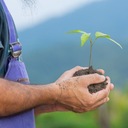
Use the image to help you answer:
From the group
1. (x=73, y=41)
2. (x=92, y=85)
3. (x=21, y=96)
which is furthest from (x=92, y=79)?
(x=73, y=41)

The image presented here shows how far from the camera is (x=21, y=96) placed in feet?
3.66

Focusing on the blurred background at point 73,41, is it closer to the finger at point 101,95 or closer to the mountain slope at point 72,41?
the mountain slope at point 72,41

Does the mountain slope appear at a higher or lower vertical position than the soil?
lower

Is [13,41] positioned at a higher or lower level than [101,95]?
higher

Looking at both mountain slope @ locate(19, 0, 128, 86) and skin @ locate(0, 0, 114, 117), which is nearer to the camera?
skin @ locate(0, 0, 114, 117)

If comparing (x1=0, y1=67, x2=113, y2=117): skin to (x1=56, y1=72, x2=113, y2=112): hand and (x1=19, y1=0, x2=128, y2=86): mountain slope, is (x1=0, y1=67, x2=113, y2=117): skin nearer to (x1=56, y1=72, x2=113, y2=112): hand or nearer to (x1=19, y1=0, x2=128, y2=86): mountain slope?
(x1=56, y1=72, x2=113, y2=112): hand

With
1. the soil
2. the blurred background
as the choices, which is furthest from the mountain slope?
the soil

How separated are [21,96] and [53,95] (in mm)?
75

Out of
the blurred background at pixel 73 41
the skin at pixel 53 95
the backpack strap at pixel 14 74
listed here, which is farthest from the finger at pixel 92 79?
the blurred background at pixel 73 41

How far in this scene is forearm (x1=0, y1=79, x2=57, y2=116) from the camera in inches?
43.0

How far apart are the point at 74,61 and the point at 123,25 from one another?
240mm

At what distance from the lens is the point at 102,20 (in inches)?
78.5

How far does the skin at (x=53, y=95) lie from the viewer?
3.61 ft

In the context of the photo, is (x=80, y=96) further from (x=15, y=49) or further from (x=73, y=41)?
(x=73, y=41)
